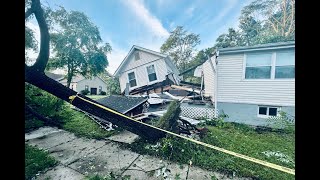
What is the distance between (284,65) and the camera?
6152 millimetres

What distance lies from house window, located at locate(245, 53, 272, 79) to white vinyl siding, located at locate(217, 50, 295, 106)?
0.55ft

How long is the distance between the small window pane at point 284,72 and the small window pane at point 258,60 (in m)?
0.42

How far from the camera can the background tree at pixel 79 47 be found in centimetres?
827

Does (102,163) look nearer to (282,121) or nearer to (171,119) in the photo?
(171,119)

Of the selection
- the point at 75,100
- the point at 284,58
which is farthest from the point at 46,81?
the point at 284,58

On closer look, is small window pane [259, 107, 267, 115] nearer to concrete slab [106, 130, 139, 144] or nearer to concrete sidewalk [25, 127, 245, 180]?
concrete sidewalk [25, 127, 245, 180]

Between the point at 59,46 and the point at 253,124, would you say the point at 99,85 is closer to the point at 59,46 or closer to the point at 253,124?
the point at 59,46

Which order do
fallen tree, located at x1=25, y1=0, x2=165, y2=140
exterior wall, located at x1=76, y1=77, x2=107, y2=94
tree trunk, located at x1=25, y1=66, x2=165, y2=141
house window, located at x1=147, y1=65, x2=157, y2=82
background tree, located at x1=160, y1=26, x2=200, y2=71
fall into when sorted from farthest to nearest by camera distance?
1. exterior wall, located at x1=76, y1=77, x2=107, y2=94
2. background tree, located at x1=160, y1=26, x2=200, y2=71
3. house window, located at x1=147, y1=65, x2=157, y2=82
4. tree trunk, located at x1=25, y1=66, x2=165, y2=141
5. fallen tree, located at x1=25, y1=0, x2=165, y2=140

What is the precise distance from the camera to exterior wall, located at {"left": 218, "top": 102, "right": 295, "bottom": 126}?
645cm

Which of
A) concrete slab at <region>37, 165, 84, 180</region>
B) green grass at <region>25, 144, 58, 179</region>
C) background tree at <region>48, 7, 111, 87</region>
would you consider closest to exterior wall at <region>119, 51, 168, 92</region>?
background tree at <region>48, 7, 111, 87</region>

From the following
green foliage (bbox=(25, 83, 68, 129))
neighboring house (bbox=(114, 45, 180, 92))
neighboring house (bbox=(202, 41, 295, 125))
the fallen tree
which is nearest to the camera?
the fallen tree

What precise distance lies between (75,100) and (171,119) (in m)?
2.50

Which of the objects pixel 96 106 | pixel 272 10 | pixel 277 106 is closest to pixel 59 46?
pixel 96 106

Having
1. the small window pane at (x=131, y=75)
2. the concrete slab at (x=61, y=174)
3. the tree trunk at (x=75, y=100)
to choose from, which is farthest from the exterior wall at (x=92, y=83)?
the concrete slab at (x=61, y=174)
